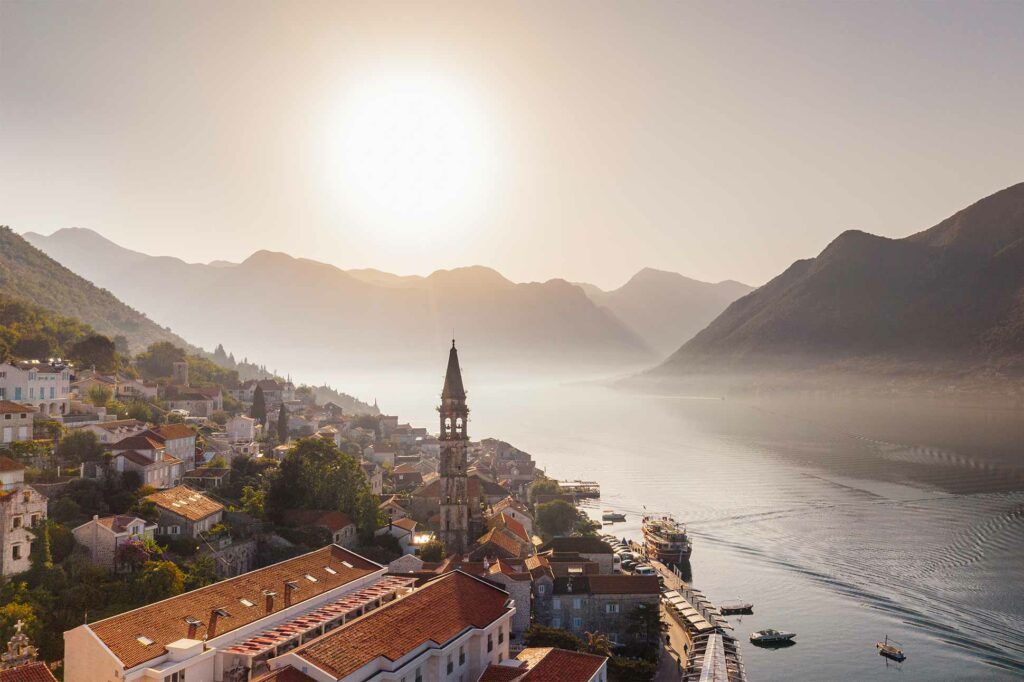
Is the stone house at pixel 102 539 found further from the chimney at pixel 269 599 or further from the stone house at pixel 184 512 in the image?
the chimney at pixel 269 599

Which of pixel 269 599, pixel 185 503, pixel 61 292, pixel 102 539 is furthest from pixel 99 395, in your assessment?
pixel 61 292

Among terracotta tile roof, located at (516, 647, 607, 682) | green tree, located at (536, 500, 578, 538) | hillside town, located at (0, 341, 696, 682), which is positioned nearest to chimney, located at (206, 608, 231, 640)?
hillside town, located at (0, 341, 696, 682)

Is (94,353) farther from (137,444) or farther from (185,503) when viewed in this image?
(185,503)

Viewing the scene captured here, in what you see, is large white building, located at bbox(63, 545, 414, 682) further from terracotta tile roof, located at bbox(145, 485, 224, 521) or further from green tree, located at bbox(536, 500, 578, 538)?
green tree, located at bbox(536, 500, 578, 538)

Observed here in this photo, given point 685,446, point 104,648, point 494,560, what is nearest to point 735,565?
point 494,560

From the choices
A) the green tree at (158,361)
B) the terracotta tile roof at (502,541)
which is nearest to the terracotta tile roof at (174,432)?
the terracotta tile roof at (502,541)
